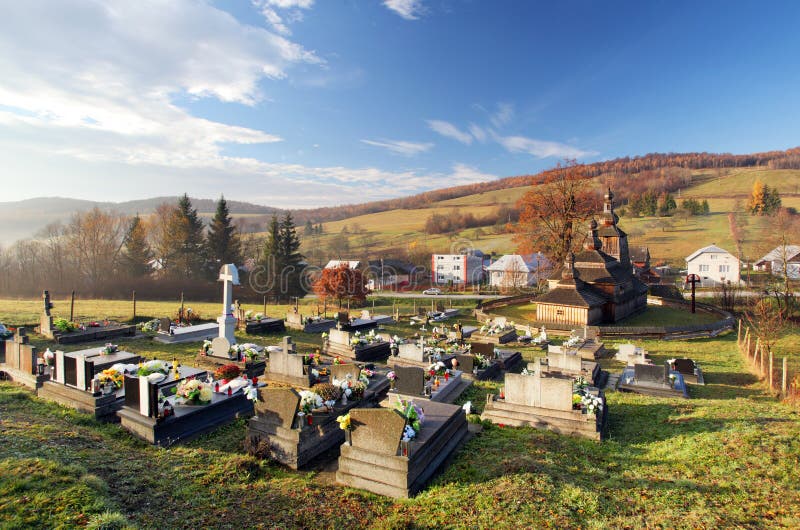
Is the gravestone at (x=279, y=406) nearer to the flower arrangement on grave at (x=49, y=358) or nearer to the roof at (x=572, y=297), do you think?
the flower arrangement on grave at (x=49, y=358)

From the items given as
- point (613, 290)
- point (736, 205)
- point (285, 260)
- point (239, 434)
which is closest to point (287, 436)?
point (239, 434)

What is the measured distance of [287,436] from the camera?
818 cm

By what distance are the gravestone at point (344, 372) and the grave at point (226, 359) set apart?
338 centimetres

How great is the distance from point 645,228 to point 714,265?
28.2m

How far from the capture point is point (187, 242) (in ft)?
179

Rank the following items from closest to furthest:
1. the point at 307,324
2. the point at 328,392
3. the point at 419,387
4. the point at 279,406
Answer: the point at 279,406 < the point at 328,392 < the point at 419,387 < the point at 307,324

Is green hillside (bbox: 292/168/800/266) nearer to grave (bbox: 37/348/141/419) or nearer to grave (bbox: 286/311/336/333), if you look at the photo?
grave (bbox: 286/311/336/333)

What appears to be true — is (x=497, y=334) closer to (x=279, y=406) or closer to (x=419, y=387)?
(x=419, y=387)

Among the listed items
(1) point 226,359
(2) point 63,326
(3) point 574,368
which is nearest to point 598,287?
(3) point 574,368

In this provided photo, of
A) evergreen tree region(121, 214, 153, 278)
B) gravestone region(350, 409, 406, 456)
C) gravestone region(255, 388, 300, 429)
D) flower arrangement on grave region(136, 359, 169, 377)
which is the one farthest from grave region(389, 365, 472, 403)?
evergreen tree region(121, 214, 153, 278)

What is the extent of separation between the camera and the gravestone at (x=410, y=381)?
11188 mm

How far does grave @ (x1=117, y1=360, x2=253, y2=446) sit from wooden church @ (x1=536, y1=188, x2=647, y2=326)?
72.9 feet

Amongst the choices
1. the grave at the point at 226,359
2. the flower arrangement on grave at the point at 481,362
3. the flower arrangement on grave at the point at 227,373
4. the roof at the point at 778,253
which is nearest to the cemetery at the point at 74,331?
the grave at the point at 226,359

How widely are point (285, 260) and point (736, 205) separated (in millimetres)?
99248
